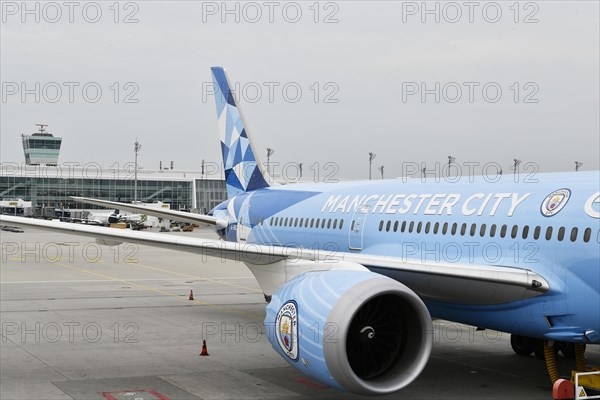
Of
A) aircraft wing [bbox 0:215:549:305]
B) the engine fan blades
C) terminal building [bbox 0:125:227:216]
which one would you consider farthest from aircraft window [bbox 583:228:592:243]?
terminal building [bbox 0:125:227:216]

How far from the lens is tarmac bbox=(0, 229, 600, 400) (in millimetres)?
13305

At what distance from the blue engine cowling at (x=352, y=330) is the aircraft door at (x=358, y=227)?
14.6 feet

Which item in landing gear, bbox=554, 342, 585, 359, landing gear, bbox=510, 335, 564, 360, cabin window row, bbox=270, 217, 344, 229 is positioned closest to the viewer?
landing gear, bbox=554, 342, 585, 359

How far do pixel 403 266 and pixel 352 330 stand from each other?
1.82 metres

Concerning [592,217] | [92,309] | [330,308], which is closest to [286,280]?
[330,308]

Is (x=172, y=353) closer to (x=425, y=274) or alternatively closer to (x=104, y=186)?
(x=425, y=274)

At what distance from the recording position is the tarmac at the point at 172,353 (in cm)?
1330

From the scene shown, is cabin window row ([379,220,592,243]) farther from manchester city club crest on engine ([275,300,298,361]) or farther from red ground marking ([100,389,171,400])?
red ground marking ([100,389,171,400])

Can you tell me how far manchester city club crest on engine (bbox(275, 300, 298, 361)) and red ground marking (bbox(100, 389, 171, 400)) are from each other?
7.38ft

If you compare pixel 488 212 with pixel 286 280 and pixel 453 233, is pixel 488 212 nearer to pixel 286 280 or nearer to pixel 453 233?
pixel 453 233

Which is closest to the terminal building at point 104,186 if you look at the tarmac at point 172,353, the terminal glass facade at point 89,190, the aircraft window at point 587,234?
the terminal glass facade at point 89,190

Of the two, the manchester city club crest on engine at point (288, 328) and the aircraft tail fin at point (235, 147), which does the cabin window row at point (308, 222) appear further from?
the manchester city club crest on engine at point (288, 328)

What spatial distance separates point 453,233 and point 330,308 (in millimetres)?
3939

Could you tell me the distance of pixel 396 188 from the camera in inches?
658
